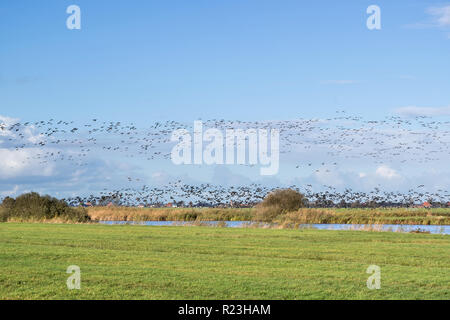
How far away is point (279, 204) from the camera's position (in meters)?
65.8

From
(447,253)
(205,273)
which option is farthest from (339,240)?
(205,273)

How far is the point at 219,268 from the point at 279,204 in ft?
149

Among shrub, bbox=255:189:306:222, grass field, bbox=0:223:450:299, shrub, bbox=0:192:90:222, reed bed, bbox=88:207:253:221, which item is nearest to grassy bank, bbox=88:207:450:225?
reed bed, bbox=88:207:253:221

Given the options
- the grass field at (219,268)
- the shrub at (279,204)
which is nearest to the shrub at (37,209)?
the shrub at (279,204)

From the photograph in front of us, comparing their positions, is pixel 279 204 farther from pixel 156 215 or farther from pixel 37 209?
pixel 37 209

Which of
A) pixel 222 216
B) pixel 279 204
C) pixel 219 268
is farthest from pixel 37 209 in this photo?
pixel 219 268

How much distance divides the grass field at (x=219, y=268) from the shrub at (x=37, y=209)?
29183 millimetres

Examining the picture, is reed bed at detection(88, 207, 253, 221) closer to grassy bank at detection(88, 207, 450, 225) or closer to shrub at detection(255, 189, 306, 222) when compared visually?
grassy bank at detection(88, 207, 450, 225)

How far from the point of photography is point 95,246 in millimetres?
29328

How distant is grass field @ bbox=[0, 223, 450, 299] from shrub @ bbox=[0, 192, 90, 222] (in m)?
29.2

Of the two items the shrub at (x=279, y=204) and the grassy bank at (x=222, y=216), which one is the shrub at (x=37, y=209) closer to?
the grassy bank at (x=222, y=216)

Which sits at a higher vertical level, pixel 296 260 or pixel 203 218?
pixel 296 260
